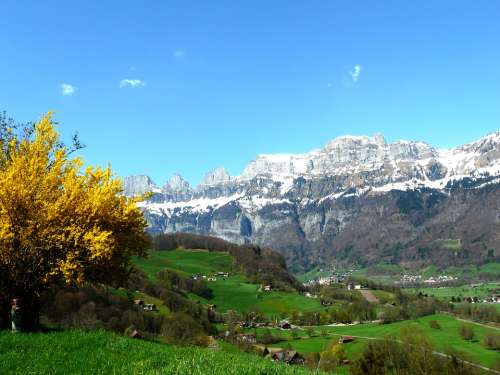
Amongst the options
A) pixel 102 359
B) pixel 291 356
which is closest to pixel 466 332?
pixel 291 356

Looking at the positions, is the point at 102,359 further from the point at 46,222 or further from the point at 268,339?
the point at 268,339

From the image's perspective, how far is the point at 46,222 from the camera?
27.0 meters

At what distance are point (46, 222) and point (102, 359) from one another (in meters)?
11.5

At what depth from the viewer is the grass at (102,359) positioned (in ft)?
48.0

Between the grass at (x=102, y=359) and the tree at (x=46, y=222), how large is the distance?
5.16m

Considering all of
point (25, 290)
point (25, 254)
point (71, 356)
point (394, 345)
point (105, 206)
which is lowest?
point (394, 345)

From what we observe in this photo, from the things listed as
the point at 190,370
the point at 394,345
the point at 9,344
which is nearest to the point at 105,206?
the point at 9,344

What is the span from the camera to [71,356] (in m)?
19.0

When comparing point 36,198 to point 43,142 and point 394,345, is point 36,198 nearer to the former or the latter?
point 43,142

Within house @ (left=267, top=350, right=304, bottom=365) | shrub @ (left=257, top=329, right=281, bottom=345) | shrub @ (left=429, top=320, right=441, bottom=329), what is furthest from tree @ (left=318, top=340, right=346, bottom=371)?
shrub @ (left=429, top=320, right=441, bottom=329)

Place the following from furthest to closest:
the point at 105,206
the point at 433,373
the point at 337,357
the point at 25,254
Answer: the point at 337,357 < the point at 433,373 < the point at 105,206 < the point at 25,254

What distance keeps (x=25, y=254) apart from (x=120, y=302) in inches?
4575

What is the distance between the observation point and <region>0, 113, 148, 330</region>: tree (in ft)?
87.6

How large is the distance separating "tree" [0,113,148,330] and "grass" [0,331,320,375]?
16.9 feet
